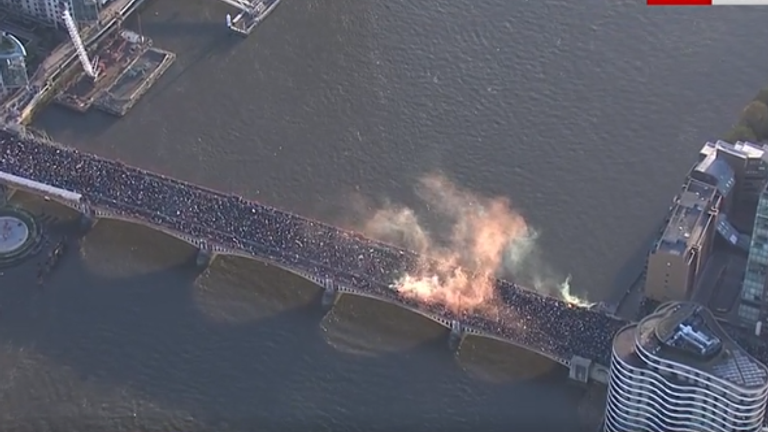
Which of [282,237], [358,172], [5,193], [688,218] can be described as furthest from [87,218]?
[688,218]

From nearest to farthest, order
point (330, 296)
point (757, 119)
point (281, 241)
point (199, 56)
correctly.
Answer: point (330, 296)
point (281, 241)
point (757, 119)
point (199, 56)

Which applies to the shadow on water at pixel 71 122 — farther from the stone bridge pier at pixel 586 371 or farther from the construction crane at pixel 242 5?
the stone bridge pier at pixel 586 371

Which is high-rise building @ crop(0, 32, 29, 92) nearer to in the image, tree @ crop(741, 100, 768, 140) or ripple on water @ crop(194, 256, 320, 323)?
ripple on water @ crop(194, 256, 320, 323)

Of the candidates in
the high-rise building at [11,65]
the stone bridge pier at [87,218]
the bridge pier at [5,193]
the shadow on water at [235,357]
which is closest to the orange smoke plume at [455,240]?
the shadow on water at [235,357]

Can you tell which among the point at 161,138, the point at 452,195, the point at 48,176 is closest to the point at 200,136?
the point at 161,138

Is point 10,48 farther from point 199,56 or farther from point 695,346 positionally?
point 695,346

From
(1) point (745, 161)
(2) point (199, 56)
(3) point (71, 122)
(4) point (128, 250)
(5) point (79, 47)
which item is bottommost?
(4) point (128, 250)

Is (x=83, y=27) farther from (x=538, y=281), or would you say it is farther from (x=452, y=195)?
(x=538, y=281)
